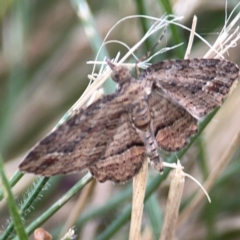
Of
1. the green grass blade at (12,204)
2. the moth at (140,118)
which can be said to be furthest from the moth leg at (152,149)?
the green grass blade at (12,204)

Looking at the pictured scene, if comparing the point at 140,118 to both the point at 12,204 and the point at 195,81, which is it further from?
the point at 12,204

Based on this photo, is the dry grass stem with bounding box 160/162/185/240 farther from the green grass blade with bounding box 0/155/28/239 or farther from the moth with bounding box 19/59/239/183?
the green grass blade with bounding box 0/155/28/239

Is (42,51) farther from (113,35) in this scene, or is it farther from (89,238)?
(89,238)

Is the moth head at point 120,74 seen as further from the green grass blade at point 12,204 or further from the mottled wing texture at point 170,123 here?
the green grass blade at point 12,204

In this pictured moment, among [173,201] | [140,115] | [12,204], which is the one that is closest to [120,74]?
[140,115]

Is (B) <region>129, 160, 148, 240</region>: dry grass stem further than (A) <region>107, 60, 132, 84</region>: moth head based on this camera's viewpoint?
No

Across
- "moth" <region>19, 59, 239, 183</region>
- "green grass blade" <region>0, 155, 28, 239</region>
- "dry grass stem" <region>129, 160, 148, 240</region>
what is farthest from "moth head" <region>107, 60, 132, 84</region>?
"green grass blade" <region>0, 155, 28, 239</region>

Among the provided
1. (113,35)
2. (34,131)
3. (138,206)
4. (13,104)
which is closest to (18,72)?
(13,104)
